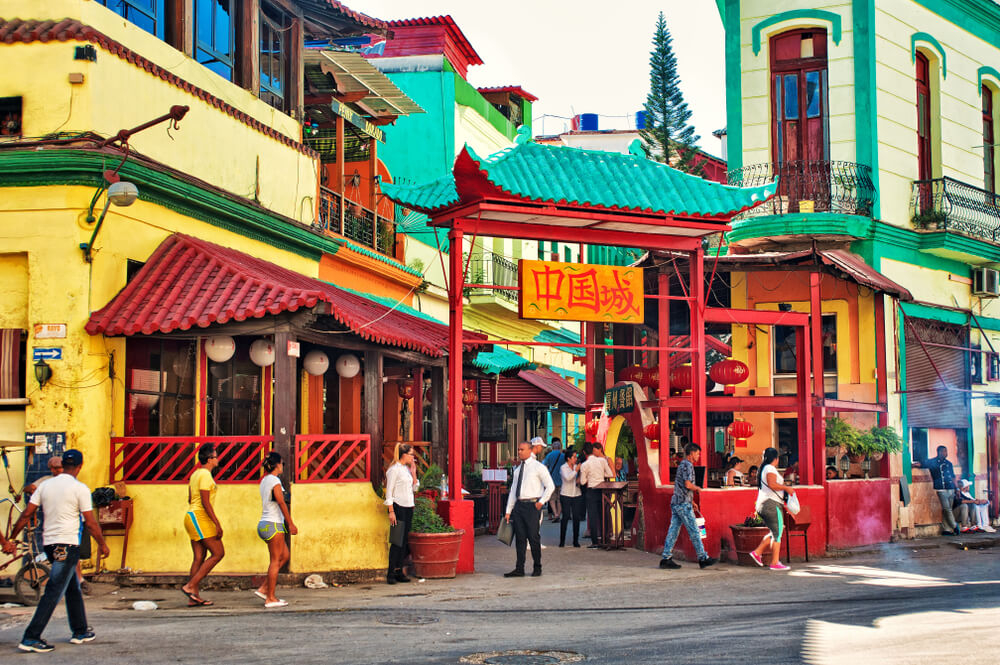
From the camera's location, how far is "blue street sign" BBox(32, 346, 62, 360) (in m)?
A: 14.1

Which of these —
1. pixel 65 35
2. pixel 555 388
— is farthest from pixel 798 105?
pixel 65 35

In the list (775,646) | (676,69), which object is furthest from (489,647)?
(676,69)

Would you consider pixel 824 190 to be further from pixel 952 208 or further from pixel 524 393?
pixel 524 393

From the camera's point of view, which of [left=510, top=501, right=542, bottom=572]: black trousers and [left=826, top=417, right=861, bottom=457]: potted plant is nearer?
[left=510, top=501, right=542, bottom=572]: black trousers

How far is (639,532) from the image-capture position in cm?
1938

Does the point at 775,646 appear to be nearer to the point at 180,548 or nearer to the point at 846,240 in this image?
the point at 180,548

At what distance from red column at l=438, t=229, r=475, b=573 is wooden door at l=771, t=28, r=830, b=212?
9.18 meters

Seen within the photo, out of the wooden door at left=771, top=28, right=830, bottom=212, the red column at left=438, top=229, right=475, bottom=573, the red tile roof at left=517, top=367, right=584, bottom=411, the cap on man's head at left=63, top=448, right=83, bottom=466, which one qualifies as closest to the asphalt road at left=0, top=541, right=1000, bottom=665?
the red column at left=438, top=229, right=475, bottom=573

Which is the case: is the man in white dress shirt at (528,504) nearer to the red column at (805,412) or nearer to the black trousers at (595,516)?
the black trousers at (595,516)

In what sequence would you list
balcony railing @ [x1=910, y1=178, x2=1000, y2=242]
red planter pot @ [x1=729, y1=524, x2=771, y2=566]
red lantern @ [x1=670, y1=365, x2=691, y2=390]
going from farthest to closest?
balcony railing @ [x1=910, y1=178, x2=1000, y2=242] < red lantern @ [x1=670, y1=365, x2=691, y2=390] < red planter pot @ [x1=729, y1=524, x2=771, y2=566]

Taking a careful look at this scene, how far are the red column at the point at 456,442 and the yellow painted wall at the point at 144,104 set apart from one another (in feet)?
12.1

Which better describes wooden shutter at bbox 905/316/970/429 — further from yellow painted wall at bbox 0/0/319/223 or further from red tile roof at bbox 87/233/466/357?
yellow painted wall at bbox 0/0/319/223

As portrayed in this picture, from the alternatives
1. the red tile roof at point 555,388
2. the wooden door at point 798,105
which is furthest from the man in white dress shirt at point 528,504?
the red tile roof at point 555,388

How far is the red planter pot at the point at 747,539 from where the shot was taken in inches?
667
